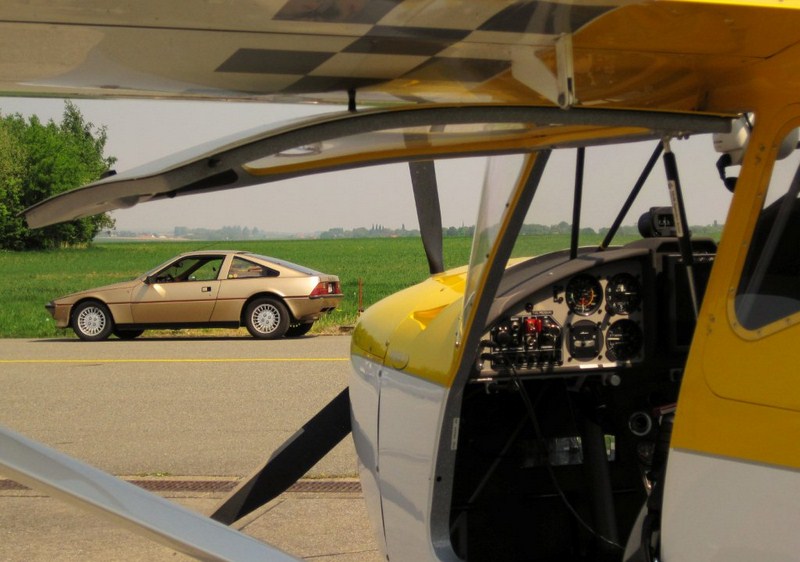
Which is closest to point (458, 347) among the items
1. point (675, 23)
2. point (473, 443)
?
point (473, 443)

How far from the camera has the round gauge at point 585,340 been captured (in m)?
3.74

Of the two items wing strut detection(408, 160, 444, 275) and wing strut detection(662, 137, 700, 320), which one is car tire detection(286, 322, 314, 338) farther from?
wing strut detection(662, 137, 700, 320)

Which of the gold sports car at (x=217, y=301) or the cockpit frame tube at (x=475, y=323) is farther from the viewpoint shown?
the gold sports car at (x=217, y=301)

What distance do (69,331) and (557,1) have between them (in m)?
17.6

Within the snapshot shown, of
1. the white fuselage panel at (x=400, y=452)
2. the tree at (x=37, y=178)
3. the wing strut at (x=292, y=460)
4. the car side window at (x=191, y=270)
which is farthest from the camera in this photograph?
the tree at (x=37, y=178)

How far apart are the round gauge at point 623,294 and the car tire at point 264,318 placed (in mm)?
11881

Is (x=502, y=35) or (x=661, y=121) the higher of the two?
(x=502, y=35)

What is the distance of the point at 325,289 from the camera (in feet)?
50.9

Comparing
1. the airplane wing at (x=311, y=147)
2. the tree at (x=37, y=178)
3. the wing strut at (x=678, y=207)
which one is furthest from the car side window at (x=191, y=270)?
the tree at (x=37, y=178)

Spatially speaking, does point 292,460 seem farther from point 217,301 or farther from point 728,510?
point 217,301

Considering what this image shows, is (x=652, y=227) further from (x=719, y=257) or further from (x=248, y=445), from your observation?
(x=248, y=445)

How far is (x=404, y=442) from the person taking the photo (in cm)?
354

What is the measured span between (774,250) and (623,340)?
157cm

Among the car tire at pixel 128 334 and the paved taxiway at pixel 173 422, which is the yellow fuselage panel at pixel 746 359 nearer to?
the paved taxiway at pixel 173 422
